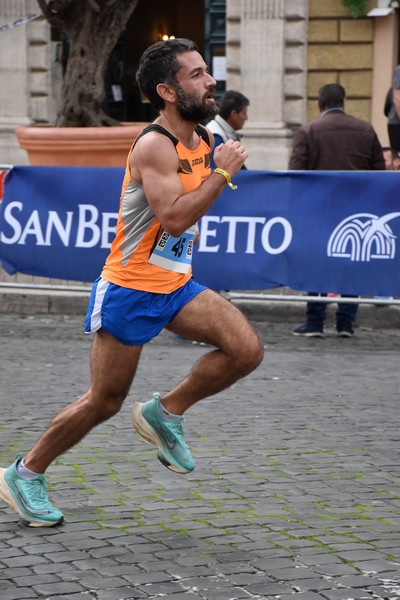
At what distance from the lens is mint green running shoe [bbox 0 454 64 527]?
5.05 m

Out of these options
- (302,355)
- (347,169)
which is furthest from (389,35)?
(302,355)

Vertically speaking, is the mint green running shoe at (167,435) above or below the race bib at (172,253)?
below

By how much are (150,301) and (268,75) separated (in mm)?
15860

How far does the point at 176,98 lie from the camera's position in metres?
5.09

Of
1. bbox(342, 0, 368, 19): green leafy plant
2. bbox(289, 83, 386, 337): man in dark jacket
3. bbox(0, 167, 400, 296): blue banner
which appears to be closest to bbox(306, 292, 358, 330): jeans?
bbox(289, 83, 386, 337): man in dark jacket

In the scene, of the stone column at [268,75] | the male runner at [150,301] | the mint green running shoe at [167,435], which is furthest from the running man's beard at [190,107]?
the stone column at [268,75]

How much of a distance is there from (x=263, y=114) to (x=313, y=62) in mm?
1088

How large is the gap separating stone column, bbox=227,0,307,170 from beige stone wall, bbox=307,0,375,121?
224mm

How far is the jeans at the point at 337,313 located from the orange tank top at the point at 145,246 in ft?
18.2

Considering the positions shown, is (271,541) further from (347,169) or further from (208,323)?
(347,169)

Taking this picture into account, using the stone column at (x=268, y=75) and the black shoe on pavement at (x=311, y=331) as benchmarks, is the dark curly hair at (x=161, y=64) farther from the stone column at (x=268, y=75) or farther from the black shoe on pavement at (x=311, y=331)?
the stone column at (x=268, y=75)

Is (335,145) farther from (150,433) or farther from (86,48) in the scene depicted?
(150,433)

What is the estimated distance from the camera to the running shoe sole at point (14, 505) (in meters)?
5.06

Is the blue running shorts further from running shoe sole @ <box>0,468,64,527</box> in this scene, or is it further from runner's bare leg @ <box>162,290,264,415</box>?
running shoe sole @ <box>0,468,64,527</box>
